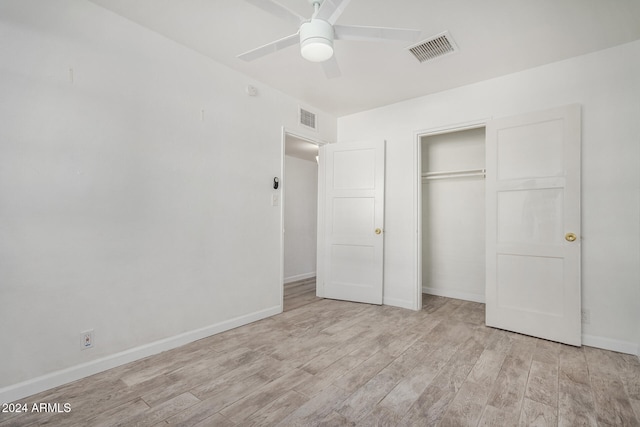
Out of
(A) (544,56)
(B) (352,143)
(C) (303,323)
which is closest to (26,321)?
(C) (303,323)

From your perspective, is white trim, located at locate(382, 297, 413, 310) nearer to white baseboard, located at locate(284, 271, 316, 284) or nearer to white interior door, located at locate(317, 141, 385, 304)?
white interior door, located at locate(317, 141, 385, 304)

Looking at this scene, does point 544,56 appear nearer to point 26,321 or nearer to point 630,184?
point 630,184

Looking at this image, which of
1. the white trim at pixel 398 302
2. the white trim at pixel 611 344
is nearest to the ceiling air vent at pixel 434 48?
the white trim at pixel 398 302

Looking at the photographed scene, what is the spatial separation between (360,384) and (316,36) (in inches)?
86.8

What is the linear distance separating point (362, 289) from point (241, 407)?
2418 mm

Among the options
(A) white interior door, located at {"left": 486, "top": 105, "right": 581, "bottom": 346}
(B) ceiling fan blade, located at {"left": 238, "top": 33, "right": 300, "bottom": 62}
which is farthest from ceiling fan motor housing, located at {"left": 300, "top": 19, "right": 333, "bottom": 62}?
(A) white interior door, located at {"left": 486, "top": 105, "right": 581, "bottom": 346}

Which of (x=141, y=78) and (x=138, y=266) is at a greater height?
(x=141, y=78)

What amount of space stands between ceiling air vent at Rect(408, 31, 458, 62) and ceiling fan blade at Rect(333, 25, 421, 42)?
2.98 feet

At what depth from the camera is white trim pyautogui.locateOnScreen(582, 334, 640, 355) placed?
2.48m

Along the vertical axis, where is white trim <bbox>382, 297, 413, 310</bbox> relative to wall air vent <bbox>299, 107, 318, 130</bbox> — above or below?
below

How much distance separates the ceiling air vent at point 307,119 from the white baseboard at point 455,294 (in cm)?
294

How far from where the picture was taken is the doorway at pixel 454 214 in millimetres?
4117

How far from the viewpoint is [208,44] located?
2.62 m

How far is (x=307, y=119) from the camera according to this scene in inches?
155
